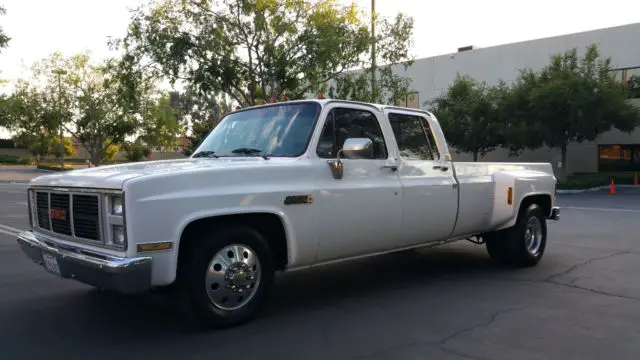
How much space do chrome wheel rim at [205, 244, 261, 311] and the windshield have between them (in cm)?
108

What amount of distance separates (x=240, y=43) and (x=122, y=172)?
47.2ft

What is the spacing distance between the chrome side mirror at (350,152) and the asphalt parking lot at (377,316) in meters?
1.33

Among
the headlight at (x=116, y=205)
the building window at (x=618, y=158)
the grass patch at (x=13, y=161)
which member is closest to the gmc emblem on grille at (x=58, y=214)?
the headlight at (x=116, y=205)

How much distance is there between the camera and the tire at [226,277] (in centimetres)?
431

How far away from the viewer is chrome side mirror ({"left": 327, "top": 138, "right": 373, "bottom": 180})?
5038 mm

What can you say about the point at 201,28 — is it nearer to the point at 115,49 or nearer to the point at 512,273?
the point at 115,49

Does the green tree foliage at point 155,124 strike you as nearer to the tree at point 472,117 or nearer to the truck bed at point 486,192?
the tree at point 472,117

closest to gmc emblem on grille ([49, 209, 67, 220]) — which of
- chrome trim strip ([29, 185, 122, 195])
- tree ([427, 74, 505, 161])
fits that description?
chrome trim strip ([29, 185, 122, 195])

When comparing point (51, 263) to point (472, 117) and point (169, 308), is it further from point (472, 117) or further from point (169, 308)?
point (472, 117)

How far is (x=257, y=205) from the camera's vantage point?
4555 millimetres

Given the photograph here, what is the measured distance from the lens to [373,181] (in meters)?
5.52

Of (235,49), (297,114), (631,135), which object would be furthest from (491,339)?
(631,135)

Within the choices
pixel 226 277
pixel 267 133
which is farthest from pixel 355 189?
pixel 226 277

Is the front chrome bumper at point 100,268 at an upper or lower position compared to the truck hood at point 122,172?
lower
